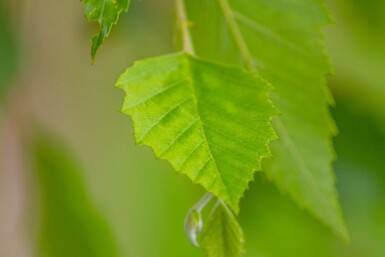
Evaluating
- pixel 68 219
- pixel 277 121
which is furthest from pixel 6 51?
pixel 277 121

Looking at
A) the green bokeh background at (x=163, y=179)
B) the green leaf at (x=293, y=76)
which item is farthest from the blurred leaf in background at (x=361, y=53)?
the green leaf at (x=293, y=76)

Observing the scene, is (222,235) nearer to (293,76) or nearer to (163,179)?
(293,76)

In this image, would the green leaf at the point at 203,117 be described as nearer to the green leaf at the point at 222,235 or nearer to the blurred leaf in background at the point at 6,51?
the green leaf at the point at 222,235

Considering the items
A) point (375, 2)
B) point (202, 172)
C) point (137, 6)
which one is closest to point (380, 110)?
point (375, 2)

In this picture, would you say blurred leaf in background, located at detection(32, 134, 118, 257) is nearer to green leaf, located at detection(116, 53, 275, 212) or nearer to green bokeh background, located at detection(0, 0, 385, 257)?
green bokeh background, located at detection(0, 0, 385, 257)

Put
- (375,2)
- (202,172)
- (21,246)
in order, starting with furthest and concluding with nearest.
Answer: (21,246)
(375,2)
(202,172)

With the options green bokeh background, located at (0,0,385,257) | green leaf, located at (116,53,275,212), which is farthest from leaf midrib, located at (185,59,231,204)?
green bokeh background, located at (0,0,385,257)

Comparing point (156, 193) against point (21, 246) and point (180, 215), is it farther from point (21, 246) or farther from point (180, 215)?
point (21, 246)
